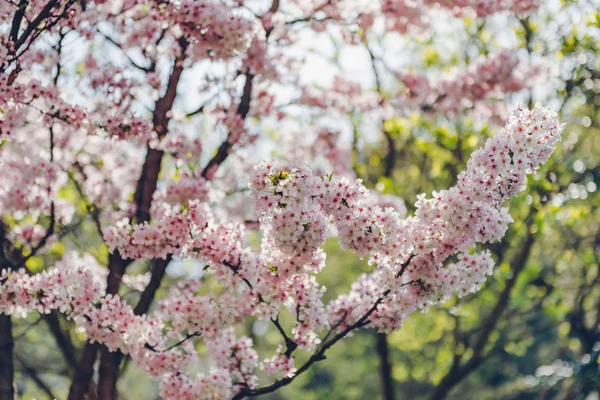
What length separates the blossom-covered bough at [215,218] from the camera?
3594mm

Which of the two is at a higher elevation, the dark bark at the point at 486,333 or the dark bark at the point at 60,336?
the dark bark at the point at 486,333

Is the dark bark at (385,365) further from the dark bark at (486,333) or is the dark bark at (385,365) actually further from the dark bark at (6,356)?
the dark bark at (6,356)

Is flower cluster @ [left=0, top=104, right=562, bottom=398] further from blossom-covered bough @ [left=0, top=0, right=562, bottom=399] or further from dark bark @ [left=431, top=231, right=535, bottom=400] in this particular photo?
dark bark @ [left=431, top=231, right=535, bottom=400]

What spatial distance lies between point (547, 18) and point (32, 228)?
788cm

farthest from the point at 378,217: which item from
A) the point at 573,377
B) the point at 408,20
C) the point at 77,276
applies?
the point at 573,377

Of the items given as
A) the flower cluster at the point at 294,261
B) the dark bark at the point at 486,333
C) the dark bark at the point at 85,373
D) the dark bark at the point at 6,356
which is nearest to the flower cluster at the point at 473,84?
the dark bark at the point at 486,333

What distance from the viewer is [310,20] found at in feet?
21.5

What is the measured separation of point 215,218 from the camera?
5.20 meters

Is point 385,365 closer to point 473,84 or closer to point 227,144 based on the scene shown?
point 473,84

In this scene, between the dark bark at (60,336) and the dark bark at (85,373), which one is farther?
the dark bark at (60,336)

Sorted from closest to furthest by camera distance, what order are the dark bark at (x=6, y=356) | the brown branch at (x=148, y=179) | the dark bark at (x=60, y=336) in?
the dark bark at (x=6, y=356), the brown branch at (x=148, y=179), the dark bark at (x=60, y=336)

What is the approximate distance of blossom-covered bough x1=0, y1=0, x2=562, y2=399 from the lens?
3.59 meters

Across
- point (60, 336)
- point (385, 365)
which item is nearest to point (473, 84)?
point (385, 365)

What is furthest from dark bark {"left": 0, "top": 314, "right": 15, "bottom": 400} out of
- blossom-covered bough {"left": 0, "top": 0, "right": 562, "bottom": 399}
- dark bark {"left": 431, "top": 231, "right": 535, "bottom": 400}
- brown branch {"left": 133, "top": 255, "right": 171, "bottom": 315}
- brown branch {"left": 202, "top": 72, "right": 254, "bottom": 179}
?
dark bark {"left": 431, "top": 231, "right": 535, "bottom": 400}
